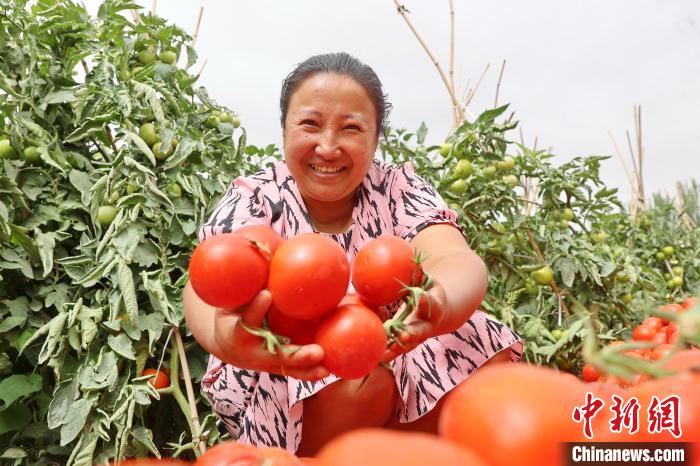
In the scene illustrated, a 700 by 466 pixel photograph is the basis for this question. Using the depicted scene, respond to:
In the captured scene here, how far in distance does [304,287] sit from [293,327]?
104 mm

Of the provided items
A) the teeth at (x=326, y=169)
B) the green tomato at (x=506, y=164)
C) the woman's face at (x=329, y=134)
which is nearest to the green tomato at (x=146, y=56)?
the woman's face at (x=329, y=134)

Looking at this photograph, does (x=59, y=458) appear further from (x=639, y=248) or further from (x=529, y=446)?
(x=639, y=248)

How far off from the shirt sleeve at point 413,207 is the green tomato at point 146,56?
3.21 feet

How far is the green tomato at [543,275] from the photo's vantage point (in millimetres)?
2102

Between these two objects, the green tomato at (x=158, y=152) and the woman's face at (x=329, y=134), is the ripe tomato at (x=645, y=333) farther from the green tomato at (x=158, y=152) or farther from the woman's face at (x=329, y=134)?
the green tomato at (x=158, y=152)

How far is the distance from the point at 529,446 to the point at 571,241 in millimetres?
1995

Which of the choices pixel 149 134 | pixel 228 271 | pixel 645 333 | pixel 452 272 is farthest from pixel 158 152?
pixel 645 333

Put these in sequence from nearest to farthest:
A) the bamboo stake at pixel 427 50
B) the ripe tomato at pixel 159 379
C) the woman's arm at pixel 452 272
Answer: the woman's arm at pixel 452 272, the ripe tomato at pixel 159 379, the bamboo stake at pixel 427 50

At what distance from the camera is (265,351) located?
0.78 metres

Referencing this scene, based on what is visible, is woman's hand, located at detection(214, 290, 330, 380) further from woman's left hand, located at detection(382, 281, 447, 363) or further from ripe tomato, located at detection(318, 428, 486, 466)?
ripe tomato, located at detection(318, 428, 486, 466)

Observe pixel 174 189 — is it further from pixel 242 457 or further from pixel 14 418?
pixel 242 457

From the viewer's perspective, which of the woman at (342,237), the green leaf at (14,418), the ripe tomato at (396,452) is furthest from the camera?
the green leaf at (14,418)

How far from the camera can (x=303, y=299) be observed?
29.9 inches

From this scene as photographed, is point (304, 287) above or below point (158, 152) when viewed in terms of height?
below
